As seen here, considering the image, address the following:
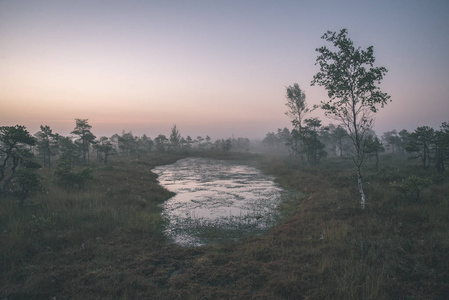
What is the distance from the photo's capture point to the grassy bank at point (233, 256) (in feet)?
18.4

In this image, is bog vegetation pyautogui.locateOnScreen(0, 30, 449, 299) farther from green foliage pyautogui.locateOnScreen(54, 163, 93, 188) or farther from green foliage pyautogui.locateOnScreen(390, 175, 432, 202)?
green foliage pyautogui.locateOnScreen(54, 163, 93, 188)

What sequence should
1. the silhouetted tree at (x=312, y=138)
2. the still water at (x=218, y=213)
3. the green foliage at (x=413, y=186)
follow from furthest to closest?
1. the silhouetted tree at (x=312, y=138)
2. the green foliage at (x=413, y=186)
3. the still water at (x=218, y=213)

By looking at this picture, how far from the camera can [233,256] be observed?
780cm

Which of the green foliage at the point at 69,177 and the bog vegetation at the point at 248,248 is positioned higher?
the green foliage at the point at 69,177

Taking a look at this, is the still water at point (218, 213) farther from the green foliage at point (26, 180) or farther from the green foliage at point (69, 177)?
the green foliage at point (26, 180)

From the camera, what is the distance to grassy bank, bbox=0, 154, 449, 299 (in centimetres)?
562

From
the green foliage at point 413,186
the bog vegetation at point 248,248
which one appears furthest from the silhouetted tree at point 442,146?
the green foliage at point 413,186

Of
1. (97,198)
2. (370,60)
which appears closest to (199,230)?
(97,198)

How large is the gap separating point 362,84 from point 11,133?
62.1ft

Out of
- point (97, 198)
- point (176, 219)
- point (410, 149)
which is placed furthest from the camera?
point (410, 149)

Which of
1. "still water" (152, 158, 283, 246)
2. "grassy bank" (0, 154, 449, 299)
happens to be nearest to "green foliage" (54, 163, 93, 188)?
"grassy bank" (0, 154, 449, 299)

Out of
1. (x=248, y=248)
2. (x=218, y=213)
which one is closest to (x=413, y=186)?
(x=248, y=248)

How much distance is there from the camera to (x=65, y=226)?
945 cm

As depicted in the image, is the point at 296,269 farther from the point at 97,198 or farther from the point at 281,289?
the point at 97,198
